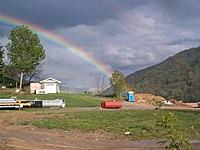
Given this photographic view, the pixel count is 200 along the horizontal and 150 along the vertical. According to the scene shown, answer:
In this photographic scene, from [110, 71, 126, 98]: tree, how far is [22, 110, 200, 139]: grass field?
40.9 m

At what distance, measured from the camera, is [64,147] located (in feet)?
81.5

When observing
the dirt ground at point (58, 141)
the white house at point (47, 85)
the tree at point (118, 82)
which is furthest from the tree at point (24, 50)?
the dirt ground at point (58, 141)

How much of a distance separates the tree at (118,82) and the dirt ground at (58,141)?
4954cm

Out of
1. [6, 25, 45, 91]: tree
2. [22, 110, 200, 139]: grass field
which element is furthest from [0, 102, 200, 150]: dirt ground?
[6, 25, 45, 91]: tree

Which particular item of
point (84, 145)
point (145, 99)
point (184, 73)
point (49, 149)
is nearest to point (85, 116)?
point (84, 145)

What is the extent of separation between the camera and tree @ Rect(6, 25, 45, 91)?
273ft

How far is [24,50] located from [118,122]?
50.7 m

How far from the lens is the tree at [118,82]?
3278 inches

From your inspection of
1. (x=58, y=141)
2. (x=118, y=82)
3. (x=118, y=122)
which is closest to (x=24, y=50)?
(x=118, y=82)

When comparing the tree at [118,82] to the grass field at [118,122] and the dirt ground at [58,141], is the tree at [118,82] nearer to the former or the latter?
the grass field at [118,122]

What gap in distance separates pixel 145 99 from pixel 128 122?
128 ft

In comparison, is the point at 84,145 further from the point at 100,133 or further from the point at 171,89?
the point at 171,89

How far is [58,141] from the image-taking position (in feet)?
89.1

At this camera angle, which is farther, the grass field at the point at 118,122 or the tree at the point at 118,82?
the tree at the point at 118,82
